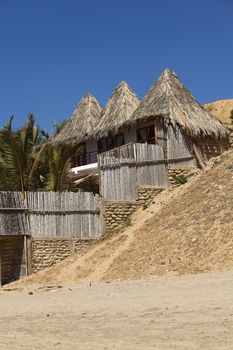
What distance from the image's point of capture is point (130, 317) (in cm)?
941

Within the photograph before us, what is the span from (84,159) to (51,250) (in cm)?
973

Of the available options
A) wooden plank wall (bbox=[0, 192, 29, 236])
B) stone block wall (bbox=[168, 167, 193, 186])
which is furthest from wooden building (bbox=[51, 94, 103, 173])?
wooden plank wall (bbox=[0, 192, 29, 236])

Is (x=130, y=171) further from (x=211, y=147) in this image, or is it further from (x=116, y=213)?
(x=211, y=147)

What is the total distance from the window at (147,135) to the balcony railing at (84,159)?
130 inches

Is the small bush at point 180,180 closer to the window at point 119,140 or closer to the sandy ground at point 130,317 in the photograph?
the window at point 119,140

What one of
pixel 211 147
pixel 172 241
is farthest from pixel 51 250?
pixel 211 147

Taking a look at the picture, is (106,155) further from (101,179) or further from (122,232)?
(122,232)

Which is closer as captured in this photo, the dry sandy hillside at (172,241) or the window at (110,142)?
the dry sandy hillside at (172,241)

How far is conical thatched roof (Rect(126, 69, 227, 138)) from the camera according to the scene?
25500 mm

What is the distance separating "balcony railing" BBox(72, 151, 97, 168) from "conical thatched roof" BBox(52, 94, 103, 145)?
3.16 feet

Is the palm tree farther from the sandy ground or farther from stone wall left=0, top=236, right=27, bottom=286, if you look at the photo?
the sandy ground

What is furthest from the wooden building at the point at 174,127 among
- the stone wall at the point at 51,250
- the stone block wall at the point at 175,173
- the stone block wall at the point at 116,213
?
the stone wall at the point at 51,250

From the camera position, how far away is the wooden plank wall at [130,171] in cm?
2339

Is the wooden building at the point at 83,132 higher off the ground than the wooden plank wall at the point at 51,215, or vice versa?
the wooden building at the point at 83,132
